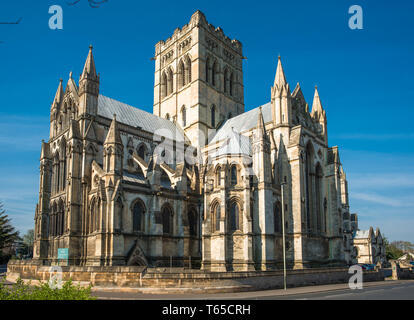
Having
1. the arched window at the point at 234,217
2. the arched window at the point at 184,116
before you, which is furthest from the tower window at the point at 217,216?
the arched window at the point at 184,116

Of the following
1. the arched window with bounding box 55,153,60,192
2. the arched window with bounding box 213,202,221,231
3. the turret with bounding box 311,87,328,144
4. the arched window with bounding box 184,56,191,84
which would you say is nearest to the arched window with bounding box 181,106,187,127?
the arched window with bounding box 184,56,191,84

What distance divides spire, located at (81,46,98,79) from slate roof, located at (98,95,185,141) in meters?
4.13

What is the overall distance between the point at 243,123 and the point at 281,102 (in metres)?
8.39

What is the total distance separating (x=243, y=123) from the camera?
167 feet

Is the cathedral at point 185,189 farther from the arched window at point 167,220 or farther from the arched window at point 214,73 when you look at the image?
the arched window at point 214,73

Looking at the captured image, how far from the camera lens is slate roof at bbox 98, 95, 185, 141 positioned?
45156mm

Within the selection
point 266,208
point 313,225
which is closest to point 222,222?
point 266,208

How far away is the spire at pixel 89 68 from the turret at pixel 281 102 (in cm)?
2018

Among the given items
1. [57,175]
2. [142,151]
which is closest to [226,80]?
[142,151]

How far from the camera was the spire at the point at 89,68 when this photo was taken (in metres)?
40.8

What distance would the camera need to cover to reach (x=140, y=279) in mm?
24281

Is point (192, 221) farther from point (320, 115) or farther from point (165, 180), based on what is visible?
point (320, 115)

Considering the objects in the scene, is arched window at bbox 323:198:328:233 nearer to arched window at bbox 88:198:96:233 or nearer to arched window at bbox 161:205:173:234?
arched window at bbox 161:205:173:234
